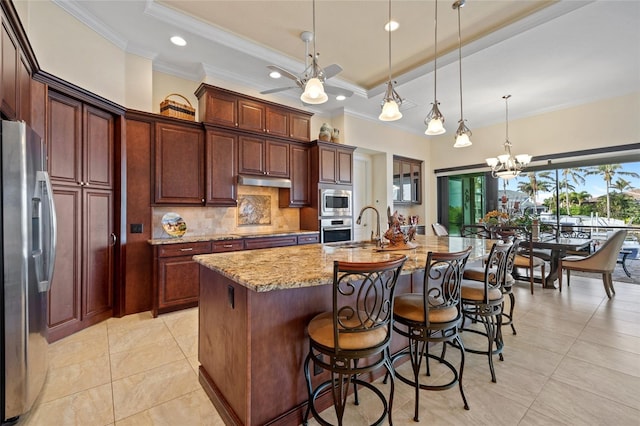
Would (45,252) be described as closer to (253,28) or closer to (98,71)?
(98,71)

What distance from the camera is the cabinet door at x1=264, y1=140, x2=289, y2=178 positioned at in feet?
14.5

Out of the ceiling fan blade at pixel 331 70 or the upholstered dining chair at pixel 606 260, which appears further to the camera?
the upholstered dining chair at pixel 606 260

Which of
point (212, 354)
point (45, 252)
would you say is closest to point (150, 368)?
point (212, 354)

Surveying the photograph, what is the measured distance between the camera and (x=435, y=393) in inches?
76.2

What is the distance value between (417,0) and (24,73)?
3.57m

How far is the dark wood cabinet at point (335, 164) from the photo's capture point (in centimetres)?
484

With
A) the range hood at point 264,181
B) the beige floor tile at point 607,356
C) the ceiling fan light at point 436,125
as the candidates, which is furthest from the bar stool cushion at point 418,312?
the range hood at point 264,181

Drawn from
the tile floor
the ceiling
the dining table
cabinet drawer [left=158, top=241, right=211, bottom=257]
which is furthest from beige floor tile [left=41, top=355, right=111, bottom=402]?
the dining table

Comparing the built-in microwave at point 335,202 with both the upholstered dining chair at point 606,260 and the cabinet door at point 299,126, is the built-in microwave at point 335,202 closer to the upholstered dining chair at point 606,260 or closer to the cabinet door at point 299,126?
the cabinet door at point 299,126

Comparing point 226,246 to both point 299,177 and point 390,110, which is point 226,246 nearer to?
point 299,177

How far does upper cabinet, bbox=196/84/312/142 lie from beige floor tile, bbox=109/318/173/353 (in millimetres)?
2639

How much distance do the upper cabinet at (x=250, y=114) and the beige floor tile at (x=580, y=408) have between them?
4.27m

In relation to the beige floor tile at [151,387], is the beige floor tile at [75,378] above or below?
above

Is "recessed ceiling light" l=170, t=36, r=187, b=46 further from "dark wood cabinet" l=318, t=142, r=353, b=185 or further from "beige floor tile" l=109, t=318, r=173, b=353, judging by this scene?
"beige floor tile" l=109, t=318, r=173, b=353
